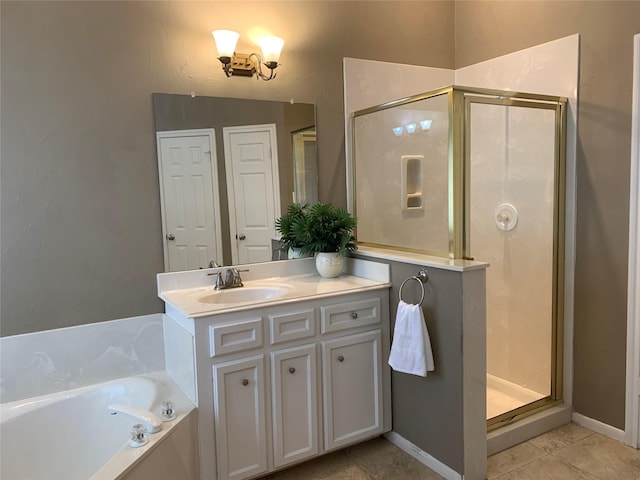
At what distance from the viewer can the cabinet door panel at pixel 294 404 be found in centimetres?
213

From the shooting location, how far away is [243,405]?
205 centimetres

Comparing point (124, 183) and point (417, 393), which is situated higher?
point (124, 183)

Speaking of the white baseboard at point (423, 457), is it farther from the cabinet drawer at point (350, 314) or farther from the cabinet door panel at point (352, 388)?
the cabinet drawer at point (350, 314)

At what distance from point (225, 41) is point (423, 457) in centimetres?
230

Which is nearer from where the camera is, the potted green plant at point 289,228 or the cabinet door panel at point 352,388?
the cabinet door panel at point 352,388

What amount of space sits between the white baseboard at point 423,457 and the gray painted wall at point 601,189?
996 millimetres

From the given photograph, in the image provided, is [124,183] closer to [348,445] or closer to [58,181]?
[58,181]

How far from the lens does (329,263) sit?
101 inches

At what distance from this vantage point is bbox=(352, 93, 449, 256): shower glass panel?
239cm

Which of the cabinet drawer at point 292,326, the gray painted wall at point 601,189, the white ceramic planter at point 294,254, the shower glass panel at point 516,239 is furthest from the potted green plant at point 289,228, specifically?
the gray painted wall at point 601,189

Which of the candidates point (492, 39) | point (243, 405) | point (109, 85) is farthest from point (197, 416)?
point (492, 39)

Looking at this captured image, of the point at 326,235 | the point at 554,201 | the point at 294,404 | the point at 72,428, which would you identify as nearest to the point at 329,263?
the point at 326,235

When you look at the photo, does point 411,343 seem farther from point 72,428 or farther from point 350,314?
point 72,428

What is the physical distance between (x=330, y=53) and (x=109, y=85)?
128 centimetres
